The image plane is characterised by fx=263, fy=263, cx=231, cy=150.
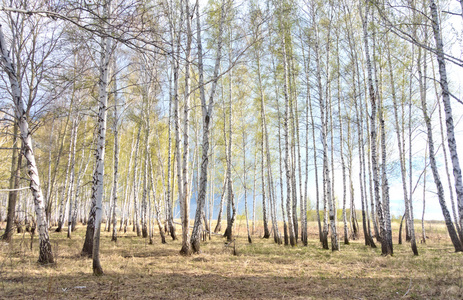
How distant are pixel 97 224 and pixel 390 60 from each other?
40.6ft

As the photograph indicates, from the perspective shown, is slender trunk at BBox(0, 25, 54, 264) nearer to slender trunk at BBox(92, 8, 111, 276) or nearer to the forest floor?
the forest floor

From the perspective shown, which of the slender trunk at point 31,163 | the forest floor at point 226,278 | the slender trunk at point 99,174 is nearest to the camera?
the forest floor at point 226,278

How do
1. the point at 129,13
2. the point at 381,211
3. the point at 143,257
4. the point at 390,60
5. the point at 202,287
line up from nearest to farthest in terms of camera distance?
the point at 129,13, the point at 202,287, the point at 143,257, the point at 381,211, the point at 390,60

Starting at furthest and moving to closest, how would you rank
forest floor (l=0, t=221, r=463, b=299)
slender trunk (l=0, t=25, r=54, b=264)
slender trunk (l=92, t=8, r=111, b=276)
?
slender trunk (l=0, t=25, r=54, b=264)
slender trunk (l=92, t=8, r=111, b=276)
forest floor (l=0, t=221, r=463, b=299)

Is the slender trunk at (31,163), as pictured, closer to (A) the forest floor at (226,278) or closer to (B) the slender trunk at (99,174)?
(A) the forest floor at (226,278)

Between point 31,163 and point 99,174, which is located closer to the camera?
point 99,174

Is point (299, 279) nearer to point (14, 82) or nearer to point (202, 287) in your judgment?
point (202, 287)

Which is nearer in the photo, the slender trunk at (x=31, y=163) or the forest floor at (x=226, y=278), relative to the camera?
the forest floor at (x=226, y=278)

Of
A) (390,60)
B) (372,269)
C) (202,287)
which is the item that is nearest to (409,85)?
→ (390,60)

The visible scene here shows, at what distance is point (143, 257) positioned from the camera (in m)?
7.98

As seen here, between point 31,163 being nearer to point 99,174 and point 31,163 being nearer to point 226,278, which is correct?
point 99,174

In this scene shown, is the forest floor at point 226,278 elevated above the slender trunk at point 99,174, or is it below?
below

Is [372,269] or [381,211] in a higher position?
[381,211]

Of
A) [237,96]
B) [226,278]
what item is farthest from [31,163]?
[237,96]
